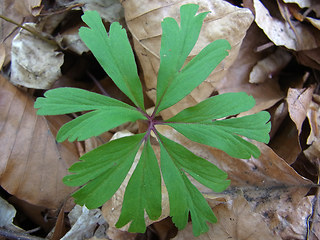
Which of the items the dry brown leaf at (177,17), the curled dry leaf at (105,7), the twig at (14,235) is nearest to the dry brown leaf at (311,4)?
the dry brown leaf at (177,17)

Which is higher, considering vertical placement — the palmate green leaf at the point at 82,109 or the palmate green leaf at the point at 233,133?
the palmate green leaf at the point at 82,109

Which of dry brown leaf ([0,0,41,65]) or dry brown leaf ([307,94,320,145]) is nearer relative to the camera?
dry brown leaf ([307,94,320,145])

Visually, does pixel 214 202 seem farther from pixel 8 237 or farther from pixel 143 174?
pixel 8 237

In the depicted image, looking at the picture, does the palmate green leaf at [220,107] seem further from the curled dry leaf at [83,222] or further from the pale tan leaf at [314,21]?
the pale tan leaf at [314,21]

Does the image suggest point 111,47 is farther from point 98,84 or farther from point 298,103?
point 298,103

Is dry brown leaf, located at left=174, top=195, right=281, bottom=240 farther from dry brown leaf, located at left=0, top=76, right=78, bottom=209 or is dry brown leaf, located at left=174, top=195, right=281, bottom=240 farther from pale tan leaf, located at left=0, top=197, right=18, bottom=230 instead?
pale tan leaf, located at left=0, top=197, right=18, bottom=230

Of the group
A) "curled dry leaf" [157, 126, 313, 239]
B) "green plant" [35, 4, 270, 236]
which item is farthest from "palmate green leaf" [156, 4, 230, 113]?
"curled dry leaf" [157, 126, 313, 239]

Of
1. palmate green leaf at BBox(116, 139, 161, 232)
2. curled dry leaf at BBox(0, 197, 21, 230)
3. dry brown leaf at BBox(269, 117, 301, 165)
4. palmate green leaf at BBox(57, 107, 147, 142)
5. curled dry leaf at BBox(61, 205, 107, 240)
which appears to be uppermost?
palmate green leaf at BBox(57, 107, 147, 142)
